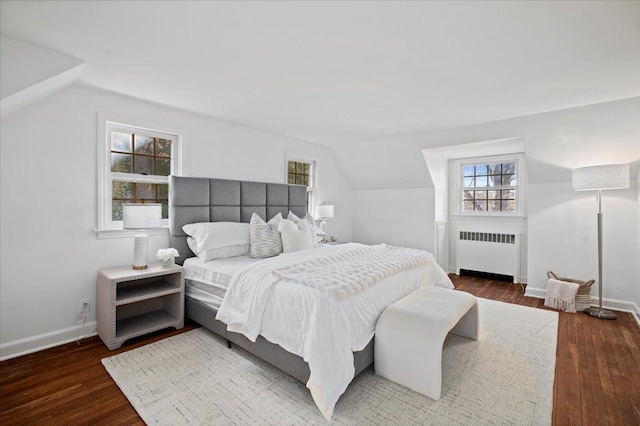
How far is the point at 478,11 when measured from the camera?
5.46 ft

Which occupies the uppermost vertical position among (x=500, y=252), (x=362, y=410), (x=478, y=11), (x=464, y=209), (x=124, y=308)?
(x=478, y=11)

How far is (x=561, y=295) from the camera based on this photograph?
364cm

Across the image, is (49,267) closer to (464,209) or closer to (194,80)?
(194,80)

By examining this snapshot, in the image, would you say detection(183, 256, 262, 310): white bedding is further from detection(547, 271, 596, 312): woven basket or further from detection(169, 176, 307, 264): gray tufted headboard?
detection(547, 271, 596, 312): woven basket

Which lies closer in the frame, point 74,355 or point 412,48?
point 412,48

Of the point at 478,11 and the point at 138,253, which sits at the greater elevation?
the point at 478,11

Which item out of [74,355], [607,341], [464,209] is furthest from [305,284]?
[464,209]

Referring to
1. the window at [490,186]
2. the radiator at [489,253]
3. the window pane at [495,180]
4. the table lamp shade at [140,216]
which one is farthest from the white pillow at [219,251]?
the window pane at [495,180]

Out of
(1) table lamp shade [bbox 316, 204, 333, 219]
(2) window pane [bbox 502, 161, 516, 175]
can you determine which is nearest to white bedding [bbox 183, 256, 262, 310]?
(1) table lamp shade [bbox 316, 204, 333, 219]

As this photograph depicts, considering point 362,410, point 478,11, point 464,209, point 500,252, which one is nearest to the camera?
point 478,11

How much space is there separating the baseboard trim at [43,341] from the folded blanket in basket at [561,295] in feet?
17.0

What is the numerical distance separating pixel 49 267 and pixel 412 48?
352cm

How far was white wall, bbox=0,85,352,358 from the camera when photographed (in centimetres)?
243

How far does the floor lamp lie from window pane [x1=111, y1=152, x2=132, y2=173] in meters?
5.14
